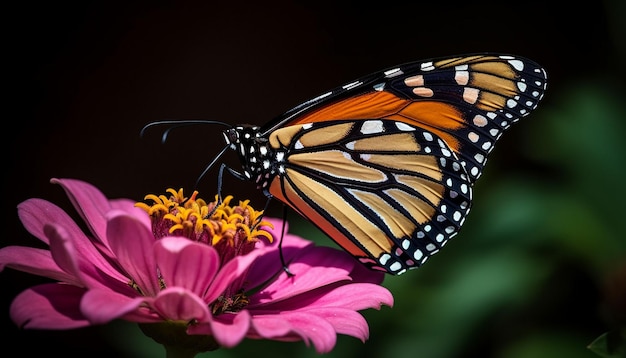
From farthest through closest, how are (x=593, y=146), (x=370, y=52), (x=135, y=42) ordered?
(x=370, y=52)
(x=135, y=42)
(x=593, y=146)

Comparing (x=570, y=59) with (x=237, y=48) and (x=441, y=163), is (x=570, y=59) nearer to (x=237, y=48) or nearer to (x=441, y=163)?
(x=237, y=48)

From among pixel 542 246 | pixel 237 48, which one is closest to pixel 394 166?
pixel 542 246

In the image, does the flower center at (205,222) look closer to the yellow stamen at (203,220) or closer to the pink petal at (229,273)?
the yellow stamen at (203,220)

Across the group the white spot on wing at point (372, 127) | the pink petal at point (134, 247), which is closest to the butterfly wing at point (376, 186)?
→ the white spot on wing at point (372, 127)

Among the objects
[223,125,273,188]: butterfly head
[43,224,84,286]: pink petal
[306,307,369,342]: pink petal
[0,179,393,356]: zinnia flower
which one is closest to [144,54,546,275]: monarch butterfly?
[223,125,273,188]: butterfly head

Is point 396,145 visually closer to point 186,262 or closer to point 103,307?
point 186,262

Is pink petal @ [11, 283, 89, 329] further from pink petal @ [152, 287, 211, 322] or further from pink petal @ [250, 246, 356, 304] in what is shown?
pink petal @ [250, 246, 356, 304]
